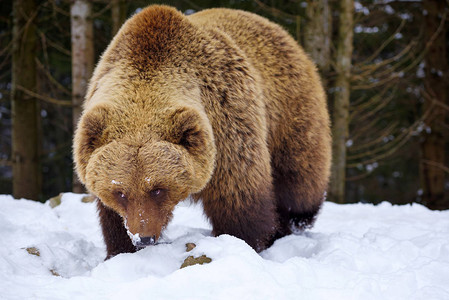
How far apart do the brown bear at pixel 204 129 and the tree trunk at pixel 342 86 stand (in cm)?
299

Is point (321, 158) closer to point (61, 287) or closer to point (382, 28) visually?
point (61, 287)

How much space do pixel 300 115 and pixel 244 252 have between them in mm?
2141

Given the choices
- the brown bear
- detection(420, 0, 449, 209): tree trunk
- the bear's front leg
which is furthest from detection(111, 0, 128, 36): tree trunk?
detection(420, 0, 449, 209): tree trunk

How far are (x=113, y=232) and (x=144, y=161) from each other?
44.7 inches

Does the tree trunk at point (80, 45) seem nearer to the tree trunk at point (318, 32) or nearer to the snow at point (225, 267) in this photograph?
the snow at point (225, 267)

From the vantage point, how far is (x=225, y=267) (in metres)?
2.73

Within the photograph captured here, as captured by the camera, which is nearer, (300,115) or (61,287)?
(61,287)

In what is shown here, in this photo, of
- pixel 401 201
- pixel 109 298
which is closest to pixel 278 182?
pixel 109 298

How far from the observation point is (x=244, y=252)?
119 inches

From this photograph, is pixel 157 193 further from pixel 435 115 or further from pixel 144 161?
pixel 435 115

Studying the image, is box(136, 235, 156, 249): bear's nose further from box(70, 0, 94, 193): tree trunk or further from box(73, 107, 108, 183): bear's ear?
box(70, 0, 94, 193): tree trunk

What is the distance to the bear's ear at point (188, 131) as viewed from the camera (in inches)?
125

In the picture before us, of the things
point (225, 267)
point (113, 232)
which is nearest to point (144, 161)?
point (225, 267)

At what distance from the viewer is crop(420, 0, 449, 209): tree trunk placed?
37.0 feet
